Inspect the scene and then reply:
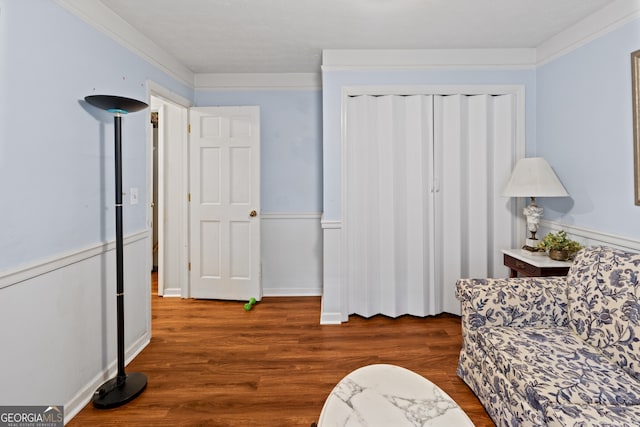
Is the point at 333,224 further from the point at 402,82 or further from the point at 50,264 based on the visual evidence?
the point at 50,264

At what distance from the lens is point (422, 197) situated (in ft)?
10.2

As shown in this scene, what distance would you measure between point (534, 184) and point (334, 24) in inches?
75.6

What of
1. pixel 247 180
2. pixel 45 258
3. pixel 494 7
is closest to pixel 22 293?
pixel 45 258

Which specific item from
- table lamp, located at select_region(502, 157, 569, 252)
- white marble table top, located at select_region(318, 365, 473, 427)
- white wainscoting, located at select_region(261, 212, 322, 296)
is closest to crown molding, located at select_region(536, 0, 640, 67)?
table lamp, located at select_region(502, 157, 569, 252)

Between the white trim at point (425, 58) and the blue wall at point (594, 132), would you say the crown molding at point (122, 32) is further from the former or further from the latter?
the blue wall at point (594, 132)

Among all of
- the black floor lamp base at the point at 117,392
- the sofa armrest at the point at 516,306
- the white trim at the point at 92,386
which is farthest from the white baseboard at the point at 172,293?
the sofa armrest at the point at 516,306

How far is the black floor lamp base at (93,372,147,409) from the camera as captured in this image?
6.28ft

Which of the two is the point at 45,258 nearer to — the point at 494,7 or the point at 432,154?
the point at 432,154

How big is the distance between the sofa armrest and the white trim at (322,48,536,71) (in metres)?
2.05

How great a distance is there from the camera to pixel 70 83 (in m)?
1.88

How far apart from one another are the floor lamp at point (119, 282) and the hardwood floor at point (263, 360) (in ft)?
0.17

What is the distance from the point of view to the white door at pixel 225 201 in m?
3.59

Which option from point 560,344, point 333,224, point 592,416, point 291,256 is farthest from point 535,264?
point 291,256

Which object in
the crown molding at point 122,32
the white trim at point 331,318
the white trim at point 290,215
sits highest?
the crown molding at point 122,32
